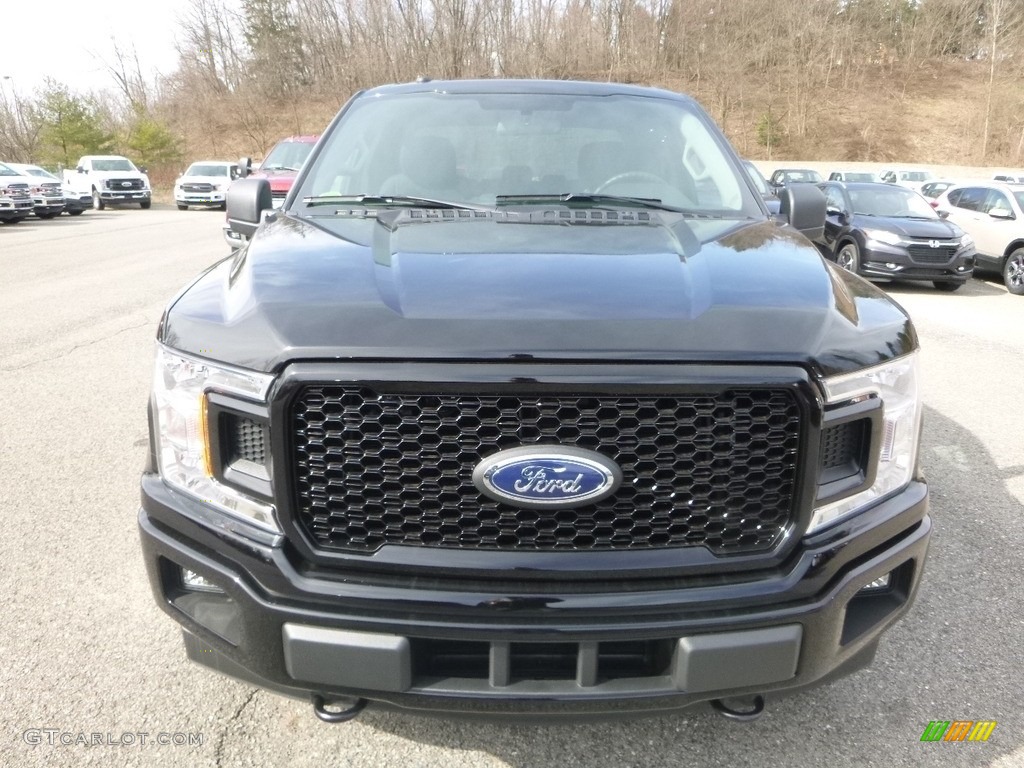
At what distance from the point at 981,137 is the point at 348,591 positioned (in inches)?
2440

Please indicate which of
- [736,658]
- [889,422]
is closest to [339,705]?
[736,658]

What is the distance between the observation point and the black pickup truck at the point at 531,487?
1.61m

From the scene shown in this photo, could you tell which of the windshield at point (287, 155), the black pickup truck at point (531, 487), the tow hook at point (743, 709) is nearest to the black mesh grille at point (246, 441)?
the black pickup truck at point (531, 487)

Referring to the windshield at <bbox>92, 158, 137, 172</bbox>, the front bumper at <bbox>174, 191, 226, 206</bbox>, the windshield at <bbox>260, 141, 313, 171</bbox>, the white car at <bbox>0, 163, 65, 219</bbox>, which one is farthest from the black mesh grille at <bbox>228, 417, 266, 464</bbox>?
the windshield at <bbox>92, 158, 137, 172</bbox>

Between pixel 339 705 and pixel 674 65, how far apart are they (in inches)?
2862

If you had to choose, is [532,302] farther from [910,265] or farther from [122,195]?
[122,195]

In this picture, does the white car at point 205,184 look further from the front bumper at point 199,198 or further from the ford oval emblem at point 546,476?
the ford oval emblem at point 546,476

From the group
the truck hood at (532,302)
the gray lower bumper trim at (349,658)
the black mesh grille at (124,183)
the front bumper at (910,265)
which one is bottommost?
the front bumper at (910,265)

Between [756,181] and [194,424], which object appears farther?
[756,181]

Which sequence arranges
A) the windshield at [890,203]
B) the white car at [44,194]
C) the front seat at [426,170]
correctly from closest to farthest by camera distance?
1. the front seat at [426,170]
2. the windshield at [890,203]
3. the white car at [44,194]

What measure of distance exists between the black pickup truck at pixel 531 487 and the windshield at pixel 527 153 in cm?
111

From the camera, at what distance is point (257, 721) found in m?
2.32

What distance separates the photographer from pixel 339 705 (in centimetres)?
184

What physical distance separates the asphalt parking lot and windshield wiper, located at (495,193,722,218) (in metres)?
1.67
